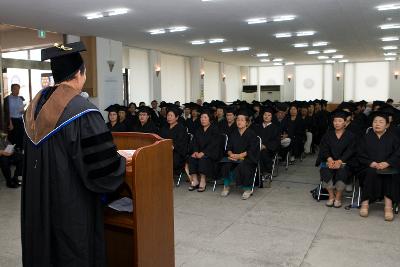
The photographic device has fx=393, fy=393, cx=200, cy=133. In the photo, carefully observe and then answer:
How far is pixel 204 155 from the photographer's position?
6.45 meters

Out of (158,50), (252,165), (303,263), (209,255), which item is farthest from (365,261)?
(158,50)

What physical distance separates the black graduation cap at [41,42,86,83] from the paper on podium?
83cm

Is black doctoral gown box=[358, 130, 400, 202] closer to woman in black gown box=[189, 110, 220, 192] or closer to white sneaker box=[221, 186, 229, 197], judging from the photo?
white sneaker box=[221, 186, 229, 197]

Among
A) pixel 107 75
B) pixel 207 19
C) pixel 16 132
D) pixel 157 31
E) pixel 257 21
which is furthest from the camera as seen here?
pixel 107 75

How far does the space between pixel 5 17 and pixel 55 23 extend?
4.09ft

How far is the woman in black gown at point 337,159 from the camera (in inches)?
208

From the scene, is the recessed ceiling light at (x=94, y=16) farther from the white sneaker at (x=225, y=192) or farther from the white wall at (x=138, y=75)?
the white wall at (x=138, y=75)

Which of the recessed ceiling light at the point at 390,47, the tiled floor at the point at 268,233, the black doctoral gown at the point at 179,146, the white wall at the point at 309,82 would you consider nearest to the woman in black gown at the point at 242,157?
the tiled floor at the point at 268,233

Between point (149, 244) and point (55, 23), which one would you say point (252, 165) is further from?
point (55, 23)

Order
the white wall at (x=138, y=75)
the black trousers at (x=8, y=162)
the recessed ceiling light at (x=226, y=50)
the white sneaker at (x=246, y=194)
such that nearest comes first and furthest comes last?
the white sneaker at (x=246, y=194) < the black trousers at (x=8, y=162) < the white wall at (x=138, y=75) < the recessed ceiling light at (x=226, y=50)

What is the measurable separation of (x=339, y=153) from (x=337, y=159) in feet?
0.29

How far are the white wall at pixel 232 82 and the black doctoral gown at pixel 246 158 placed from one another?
17190 mm

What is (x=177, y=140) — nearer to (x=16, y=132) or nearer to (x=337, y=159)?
(x=337, y=159)

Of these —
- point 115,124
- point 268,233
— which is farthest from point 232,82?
point 268,233
